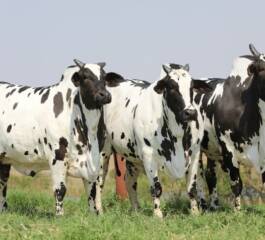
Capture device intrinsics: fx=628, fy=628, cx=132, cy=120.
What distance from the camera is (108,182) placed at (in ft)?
59.5

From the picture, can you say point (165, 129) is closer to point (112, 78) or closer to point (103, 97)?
point (103, 97)

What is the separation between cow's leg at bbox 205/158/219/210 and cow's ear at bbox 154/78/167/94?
240 cm

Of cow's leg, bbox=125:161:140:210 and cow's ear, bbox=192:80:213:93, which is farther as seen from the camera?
cow's leg, bbox=125:161:140:210

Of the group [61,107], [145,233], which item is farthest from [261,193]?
[145,233]

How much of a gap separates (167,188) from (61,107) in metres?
A: 7.91

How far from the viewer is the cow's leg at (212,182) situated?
10.3 metres

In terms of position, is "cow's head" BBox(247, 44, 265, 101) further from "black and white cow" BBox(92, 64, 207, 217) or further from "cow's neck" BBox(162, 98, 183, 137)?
"cow's neck" BBox(162, 98, 183, 137)

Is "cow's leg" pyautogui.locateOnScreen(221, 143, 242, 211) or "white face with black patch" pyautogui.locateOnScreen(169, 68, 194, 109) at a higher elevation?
"white face with black patch" pyautogui.locateOnScreen(169, 68, 194, 109)

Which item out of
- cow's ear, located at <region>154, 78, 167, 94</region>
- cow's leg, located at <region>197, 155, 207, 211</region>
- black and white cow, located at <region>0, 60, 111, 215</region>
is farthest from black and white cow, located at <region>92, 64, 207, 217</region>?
cow's leg, located at <region>197, 155, 207, 211</region>

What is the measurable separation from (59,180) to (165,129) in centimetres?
161

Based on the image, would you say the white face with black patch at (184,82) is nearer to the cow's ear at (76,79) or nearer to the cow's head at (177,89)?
the cow's head at (177,89)

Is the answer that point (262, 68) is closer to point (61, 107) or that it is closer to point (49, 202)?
point (61, 107)

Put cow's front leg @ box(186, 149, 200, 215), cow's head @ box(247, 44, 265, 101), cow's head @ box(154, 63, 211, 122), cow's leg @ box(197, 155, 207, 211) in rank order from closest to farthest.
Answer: cow's head @ box(154, 63, 211, 122) → cow's head @ box(247, 44, 265, 101) → cow's front leg @ box(186, 149, 200, 215) → cow's leg @ box(197, 155, 207, 211)

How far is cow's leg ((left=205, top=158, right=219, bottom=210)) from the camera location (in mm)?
10328
